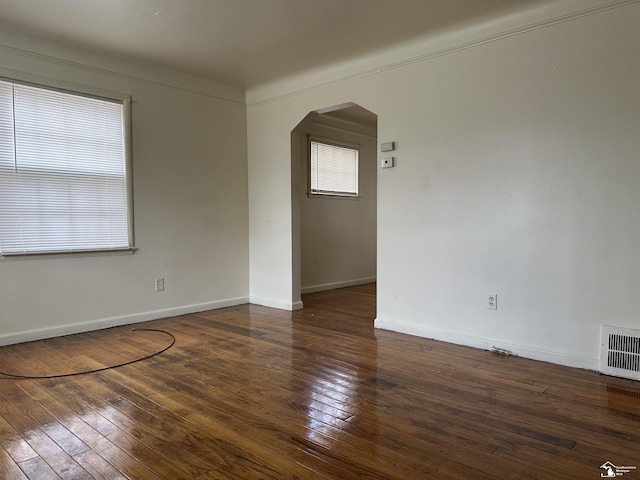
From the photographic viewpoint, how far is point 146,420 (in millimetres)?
2168

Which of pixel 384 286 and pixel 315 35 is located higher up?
pixel 315 35

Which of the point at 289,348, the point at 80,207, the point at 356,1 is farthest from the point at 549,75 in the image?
the point at 80,207

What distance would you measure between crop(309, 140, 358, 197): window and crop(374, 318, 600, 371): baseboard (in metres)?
2.66

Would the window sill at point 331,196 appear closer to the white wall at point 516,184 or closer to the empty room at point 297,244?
the empty room at point 297,244

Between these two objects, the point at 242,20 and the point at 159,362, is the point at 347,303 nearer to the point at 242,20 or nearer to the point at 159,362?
the point at 159,362

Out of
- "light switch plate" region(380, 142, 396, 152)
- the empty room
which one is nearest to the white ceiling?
the empty room

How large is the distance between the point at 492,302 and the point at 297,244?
7.43ft

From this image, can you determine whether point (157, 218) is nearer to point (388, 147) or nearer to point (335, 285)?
point (388, 147)

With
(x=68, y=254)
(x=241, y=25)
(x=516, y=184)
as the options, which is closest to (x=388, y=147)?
(x=516, y=184)

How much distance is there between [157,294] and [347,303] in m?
2.22

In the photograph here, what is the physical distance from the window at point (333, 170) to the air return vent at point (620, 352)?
13.1 feet

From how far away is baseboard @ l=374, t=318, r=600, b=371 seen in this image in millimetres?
2947

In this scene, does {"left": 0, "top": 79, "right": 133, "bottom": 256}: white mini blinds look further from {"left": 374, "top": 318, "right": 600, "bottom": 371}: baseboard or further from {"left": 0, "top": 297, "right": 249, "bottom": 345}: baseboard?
{"left": 374, "top": 318, "right": 600, "bottom": 371}: baseboard

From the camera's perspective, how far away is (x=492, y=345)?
10.9 feet
